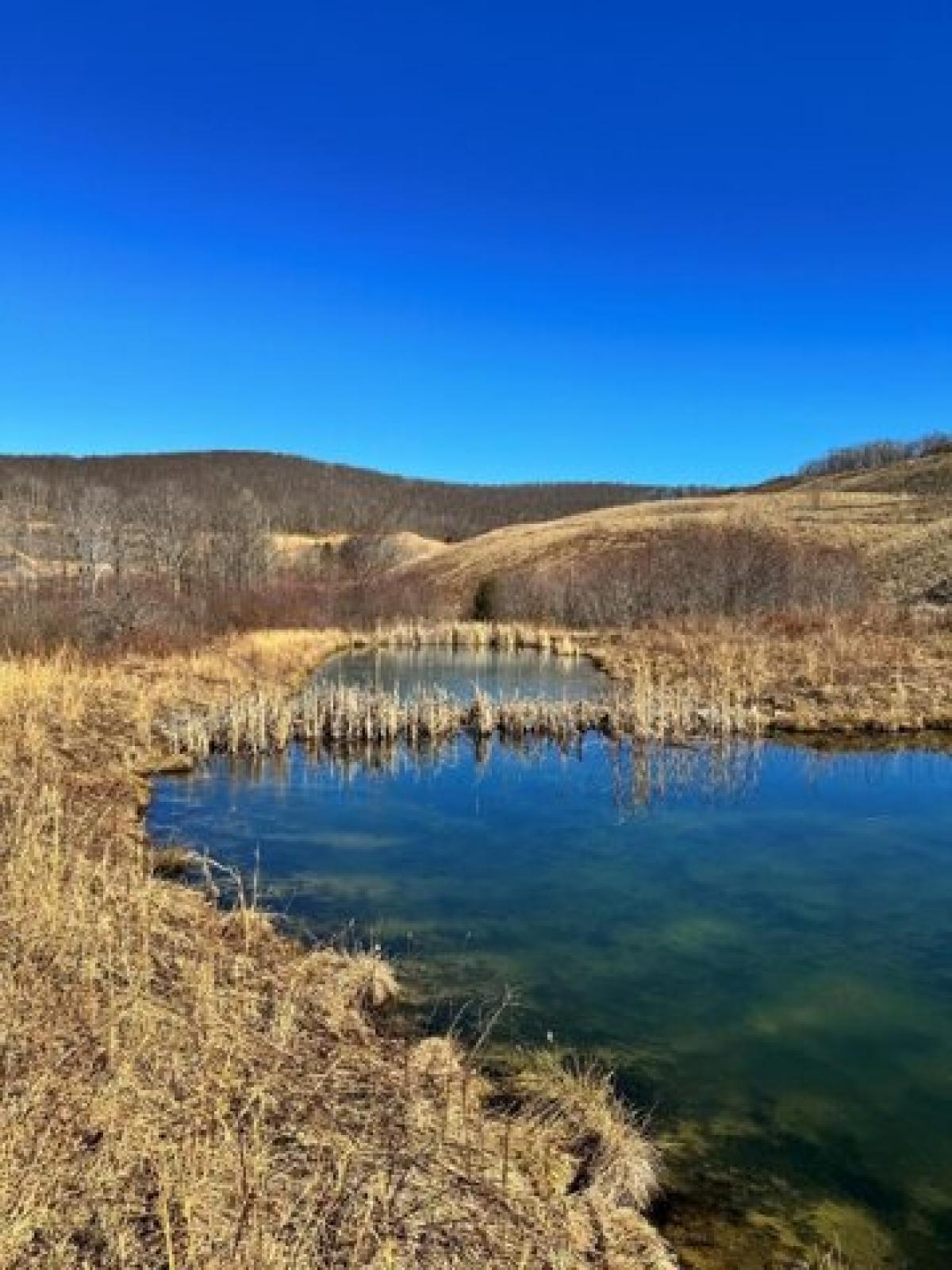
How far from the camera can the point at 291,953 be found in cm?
901

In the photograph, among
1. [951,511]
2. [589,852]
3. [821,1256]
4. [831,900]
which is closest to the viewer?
[821,1256]

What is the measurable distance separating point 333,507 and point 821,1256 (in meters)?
141

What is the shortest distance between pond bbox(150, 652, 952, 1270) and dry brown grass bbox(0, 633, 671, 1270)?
821mm

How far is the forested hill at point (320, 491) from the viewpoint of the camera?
132 meters

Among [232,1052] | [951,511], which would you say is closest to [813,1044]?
[232,1052]

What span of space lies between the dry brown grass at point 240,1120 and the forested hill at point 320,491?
104552mm

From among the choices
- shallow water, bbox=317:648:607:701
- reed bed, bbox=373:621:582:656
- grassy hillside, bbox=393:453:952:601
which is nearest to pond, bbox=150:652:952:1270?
shallow water, bbox=317:648:607:701

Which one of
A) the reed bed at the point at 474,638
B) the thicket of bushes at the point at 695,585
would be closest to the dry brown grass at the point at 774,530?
the thicket of bushes at the point at 695,585

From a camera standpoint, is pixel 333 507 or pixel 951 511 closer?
pixel 951 511

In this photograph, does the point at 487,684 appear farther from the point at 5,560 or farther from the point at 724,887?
the point at 5,560

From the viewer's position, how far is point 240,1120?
211 inches

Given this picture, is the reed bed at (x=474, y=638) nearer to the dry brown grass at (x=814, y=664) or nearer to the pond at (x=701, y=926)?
the dry brown grass at (x=814, y=664)

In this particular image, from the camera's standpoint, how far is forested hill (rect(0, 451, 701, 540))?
13175 cm

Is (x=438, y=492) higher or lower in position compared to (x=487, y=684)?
higher
